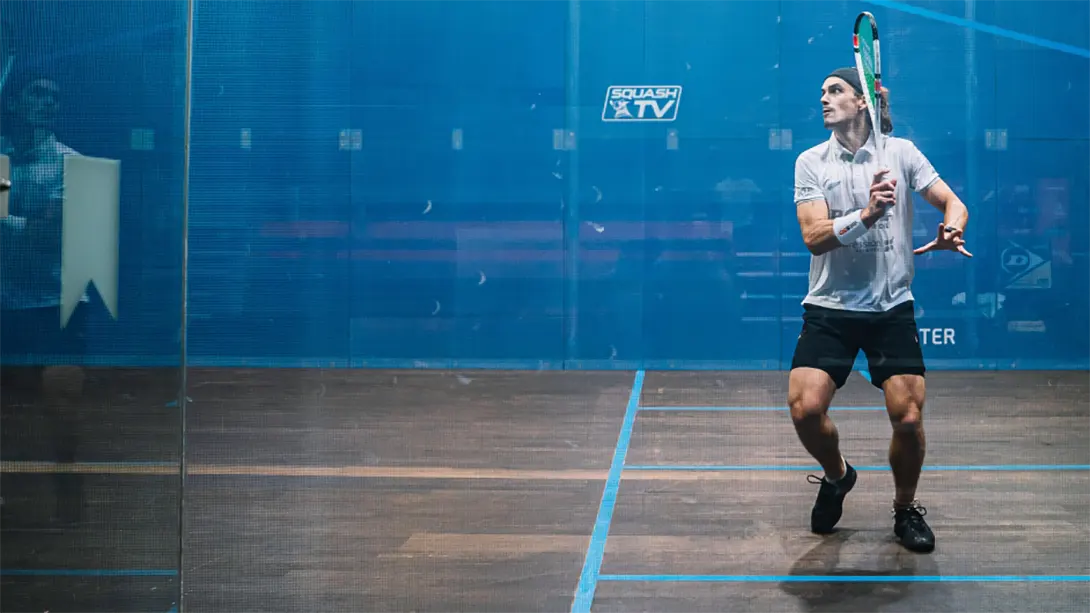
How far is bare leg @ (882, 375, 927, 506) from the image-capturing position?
283 cm

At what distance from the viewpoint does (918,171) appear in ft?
9.36

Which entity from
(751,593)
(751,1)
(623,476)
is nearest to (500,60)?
(751,1)

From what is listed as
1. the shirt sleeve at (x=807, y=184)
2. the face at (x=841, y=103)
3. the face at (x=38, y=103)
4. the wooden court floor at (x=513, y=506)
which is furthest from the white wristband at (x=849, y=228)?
the face at (x=38, y=103)

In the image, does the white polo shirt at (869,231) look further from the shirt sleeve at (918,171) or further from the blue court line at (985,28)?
the blue court line at (985,28)

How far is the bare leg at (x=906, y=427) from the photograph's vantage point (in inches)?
111

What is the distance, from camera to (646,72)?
279 inches

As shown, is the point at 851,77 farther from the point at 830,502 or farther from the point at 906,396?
the point at 830,502

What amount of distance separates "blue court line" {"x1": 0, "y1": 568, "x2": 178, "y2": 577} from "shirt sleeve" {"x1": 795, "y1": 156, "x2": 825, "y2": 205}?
1.73 m

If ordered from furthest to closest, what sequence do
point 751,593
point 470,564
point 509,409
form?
1. point 509,409
2. point 470,564
3. point 751,593

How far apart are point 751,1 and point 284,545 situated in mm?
4721

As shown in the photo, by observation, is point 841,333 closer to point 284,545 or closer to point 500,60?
point 284,545

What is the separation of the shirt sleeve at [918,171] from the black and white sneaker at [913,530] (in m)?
0.77

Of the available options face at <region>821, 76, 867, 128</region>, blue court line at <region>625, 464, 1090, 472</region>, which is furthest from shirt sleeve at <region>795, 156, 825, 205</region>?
blue court line at <region>625, 464, 1090, 472</region>

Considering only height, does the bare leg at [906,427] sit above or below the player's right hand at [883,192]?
below
